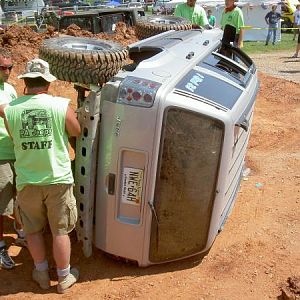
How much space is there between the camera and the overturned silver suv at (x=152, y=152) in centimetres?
373

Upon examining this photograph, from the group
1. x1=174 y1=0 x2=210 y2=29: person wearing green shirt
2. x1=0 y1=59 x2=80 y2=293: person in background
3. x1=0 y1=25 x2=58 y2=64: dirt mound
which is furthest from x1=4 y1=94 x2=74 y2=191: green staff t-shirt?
x1=0 y1=25 x2=58 y2=64: dirt mound

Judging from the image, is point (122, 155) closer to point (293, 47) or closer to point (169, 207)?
point (169, 207)

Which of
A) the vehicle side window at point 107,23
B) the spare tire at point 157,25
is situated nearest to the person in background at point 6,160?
the spare tire at point 157,25

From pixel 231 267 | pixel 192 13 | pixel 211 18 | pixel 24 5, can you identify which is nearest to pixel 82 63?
pixel 231 267

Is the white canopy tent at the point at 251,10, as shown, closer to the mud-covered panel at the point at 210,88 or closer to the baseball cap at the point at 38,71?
the mud-covered panel at the point at 210,88

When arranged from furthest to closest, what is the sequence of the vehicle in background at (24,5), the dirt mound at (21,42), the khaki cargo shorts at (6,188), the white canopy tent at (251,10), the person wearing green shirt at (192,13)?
the vehicle in background at (24,5) < the white canopy tent at (251,10) < the dirt mound at (21,42) < the person wearing green shirt at (192,13) < the khaki cargo shorts at (6,188)

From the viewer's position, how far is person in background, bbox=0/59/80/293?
359 centimetres

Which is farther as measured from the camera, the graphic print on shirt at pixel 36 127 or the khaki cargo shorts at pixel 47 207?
the khaki cargo shorts at pixel 47 207

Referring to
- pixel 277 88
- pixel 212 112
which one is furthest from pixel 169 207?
pixel 277 88

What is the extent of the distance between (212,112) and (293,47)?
17.4m

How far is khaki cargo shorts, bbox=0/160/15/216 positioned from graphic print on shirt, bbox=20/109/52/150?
2.14ft

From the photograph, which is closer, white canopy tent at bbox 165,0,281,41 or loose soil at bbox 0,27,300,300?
loose soil at bbox 0,27,300,300

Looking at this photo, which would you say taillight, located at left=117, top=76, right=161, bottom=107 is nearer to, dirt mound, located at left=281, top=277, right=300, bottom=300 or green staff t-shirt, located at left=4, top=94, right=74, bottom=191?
green staff t-shirt, located at left=4, top=94, right=74, bottom=191

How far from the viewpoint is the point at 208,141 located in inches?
153
